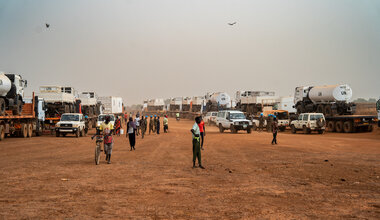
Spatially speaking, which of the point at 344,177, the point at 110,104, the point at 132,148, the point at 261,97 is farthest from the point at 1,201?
the point at 110,104

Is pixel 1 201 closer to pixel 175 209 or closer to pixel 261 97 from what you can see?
pixel 175 209

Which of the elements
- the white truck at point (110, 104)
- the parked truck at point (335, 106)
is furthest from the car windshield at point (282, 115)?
the white truck at point (110, 104)

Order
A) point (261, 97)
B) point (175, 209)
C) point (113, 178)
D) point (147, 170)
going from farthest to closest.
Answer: point (261, 97), point (147, 170), point (113, 178), point (175, 209)

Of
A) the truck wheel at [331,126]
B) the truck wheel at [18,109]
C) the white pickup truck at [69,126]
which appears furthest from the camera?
the truck wheel at [331,126]

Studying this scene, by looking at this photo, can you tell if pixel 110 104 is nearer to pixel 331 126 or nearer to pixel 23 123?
pixel 23 123

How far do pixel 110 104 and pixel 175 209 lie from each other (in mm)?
A: 52053

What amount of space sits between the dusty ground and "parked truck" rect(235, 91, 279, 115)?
36.0 m

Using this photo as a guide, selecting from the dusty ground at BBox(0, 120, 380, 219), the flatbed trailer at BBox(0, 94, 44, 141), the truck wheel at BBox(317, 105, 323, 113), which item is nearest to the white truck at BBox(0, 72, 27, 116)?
the flatbed trailer at BBox(0, 94, 44, 141)

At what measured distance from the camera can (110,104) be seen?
58781mm

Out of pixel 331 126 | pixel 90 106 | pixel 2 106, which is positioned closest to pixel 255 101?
pixel 331 126

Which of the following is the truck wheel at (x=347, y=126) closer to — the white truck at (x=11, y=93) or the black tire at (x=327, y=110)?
the black tire at (x=327, y=110)

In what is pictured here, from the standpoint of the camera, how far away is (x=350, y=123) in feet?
112

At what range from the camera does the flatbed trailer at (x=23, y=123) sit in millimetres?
27320

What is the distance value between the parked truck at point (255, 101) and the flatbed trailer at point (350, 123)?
47.8 ft
